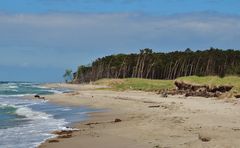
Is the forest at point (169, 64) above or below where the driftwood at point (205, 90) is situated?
above

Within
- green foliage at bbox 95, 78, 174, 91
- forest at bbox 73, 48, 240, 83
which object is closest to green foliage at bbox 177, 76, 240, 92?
green foliage at bbox 95, 78, 174, 91

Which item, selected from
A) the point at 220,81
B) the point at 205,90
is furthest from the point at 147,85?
the point at 220,81

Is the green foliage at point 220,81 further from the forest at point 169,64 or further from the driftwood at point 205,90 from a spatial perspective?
the forest at point 169,64

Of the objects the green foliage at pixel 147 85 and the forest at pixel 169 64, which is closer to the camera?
the green foliage at pixel 147 85

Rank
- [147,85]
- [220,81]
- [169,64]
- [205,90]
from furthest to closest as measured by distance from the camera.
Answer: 1. [169,64]
2. [147,85]
3. [205,90]
4. [220,81]

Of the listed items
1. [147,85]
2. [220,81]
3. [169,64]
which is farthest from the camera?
[169,64]

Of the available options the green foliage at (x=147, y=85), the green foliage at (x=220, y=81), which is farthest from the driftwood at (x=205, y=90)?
the green foliage at (x=147, y=85)

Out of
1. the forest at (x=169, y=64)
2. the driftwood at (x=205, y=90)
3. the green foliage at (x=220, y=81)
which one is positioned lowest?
the driftwood at (x=205, y=90)

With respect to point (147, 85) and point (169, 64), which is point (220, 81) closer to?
point (147, 85)

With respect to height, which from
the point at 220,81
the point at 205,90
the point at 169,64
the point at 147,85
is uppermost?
the point at 169,64

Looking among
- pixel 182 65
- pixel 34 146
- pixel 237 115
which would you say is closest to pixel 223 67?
pixel 182 65

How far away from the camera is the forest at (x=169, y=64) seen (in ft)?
372

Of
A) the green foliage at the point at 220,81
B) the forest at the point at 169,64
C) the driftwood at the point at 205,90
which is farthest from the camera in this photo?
the forest at the point at 169,64

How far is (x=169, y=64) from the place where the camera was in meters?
126
